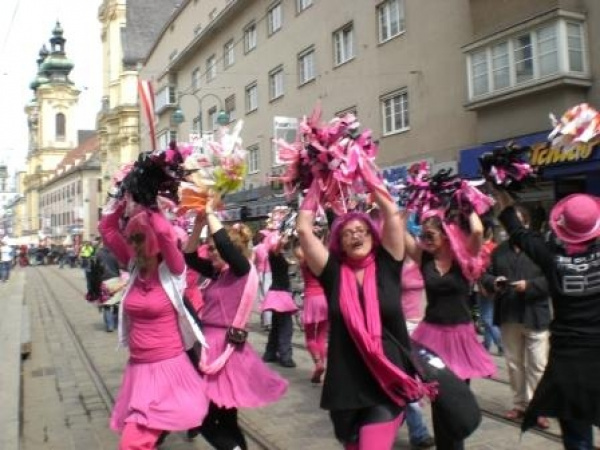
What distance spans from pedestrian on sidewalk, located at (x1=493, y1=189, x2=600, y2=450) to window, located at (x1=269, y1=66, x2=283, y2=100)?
26083 mm

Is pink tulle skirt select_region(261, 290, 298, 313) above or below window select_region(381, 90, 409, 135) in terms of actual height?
below

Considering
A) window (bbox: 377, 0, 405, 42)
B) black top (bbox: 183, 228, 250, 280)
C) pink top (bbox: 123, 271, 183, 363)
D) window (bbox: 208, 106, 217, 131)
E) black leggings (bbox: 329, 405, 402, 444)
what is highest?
window (bbox: 208, 106, 217, 131)

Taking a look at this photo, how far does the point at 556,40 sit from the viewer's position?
15.1m

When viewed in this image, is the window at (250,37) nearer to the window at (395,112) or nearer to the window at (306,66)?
the window at (306,66)

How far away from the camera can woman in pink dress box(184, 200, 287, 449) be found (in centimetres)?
464

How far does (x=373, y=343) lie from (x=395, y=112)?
61.2ft

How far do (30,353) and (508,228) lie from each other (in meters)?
8.21

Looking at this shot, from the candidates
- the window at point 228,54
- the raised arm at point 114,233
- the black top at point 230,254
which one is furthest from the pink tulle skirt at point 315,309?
the window at point 228,54

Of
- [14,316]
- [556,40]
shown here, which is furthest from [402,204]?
[556,40]

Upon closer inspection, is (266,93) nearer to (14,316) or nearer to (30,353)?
(14,316)

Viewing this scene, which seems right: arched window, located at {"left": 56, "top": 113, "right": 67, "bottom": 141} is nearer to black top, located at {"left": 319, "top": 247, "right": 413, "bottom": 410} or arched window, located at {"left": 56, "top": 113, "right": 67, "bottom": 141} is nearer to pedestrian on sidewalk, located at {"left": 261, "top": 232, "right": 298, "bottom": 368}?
pedestrian on sidewalk, located at {"left": 261, "top": 232, "right": 298, "bottom": 368}

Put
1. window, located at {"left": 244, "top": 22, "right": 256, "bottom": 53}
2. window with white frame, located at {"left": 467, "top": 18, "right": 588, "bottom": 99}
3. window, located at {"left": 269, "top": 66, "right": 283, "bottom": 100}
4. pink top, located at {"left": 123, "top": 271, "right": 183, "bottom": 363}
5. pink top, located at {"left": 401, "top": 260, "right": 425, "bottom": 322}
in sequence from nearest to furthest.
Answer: pink top, located at {"left": 123, "top": 271, "right": 183, "bottom": 363}
pink top, located at {"left": 401, "top": 260, "right": 425, "bottom": 322}
window with white frame, located at {"left": 467, "top": 18, "right": 588, "bottom": 99}
window, located at {"left": 269, "top": 66, "right": 283, "bottom": 100}
window, located at {"left": 244, "top": 22, "right": 256, "bottom": 53}

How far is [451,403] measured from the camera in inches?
149

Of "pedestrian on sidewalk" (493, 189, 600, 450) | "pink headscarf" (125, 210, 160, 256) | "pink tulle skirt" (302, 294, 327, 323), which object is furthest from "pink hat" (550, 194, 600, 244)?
"pink tulle skirt" (302, 294, 327, 323)
